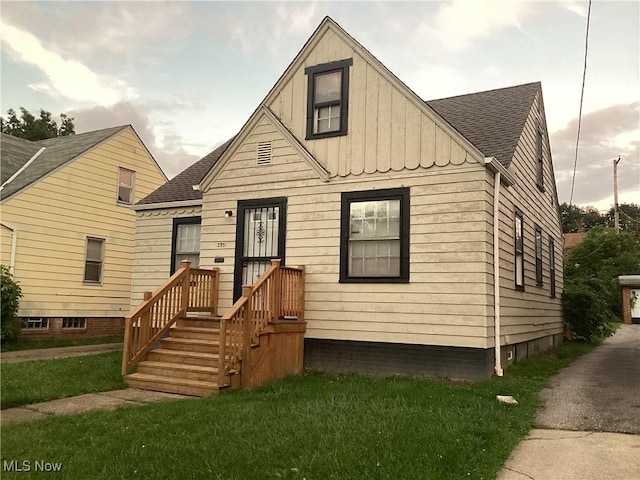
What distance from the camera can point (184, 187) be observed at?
44.4ft

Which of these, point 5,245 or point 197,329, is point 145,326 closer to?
point 197,329

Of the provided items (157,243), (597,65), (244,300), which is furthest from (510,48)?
(157,243)

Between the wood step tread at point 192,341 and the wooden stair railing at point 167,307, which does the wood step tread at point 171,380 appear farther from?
the wood step tread at point 192,341

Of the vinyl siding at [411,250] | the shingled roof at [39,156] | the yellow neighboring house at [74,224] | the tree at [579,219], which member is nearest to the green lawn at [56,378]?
the vinyl siding at [411,250]

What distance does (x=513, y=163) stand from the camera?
411 inches

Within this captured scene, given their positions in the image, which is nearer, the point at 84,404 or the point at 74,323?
the point at 84,404

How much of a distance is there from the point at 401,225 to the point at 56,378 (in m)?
6.21

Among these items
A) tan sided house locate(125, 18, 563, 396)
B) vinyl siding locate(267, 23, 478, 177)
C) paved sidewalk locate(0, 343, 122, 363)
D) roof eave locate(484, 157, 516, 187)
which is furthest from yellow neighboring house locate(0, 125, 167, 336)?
roof eave locate(484, 157, 516, 187)

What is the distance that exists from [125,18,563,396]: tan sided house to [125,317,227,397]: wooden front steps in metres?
0.50

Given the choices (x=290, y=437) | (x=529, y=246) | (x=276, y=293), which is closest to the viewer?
(x=290, y=437)

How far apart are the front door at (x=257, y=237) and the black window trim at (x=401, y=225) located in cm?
127

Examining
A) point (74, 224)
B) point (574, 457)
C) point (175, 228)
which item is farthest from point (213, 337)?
point (74, 224)

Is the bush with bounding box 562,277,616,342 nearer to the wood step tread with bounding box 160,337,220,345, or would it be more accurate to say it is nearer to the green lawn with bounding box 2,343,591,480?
the green lawn with bounding box 2,343,591,480

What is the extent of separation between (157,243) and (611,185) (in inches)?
1629
